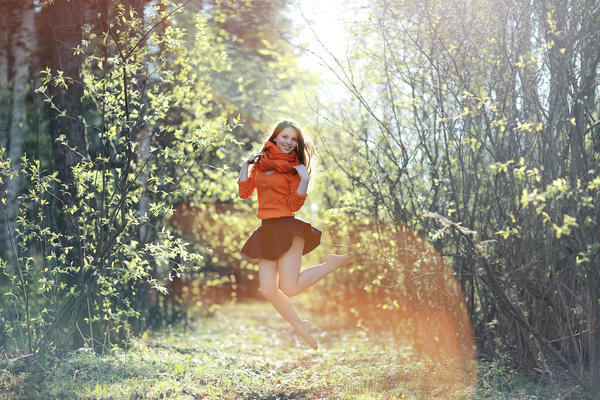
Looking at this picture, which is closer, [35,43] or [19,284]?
[19,284]

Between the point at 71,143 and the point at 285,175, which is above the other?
the point at 71,143

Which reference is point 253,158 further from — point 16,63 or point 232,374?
point 16,63

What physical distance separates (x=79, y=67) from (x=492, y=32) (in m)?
3.69

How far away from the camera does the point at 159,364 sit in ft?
17.4

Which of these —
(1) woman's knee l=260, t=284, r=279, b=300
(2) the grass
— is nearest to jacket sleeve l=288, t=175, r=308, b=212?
(1) woman's knee l=260, t=284, r=279, b=300

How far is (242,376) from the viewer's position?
5.27 metres

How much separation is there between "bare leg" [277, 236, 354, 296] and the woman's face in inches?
27.1

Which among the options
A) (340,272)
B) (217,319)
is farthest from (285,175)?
(217,319)

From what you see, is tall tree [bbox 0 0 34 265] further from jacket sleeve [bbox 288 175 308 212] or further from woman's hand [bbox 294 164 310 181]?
woman's hand [bbox 294 164 310 181]

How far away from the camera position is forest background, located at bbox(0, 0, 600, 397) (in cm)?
396

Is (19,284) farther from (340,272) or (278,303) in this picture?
(340,272)

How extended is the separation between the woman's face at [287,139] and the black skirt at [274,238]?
0.53m

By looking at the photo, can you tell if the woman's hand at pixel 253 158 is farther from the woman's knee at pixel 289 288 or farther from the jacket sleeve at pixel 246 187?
the woman's knee at pixel 289 288

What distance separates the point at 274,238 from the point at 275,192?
333 millimetres
